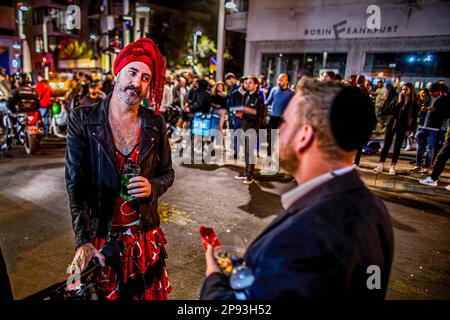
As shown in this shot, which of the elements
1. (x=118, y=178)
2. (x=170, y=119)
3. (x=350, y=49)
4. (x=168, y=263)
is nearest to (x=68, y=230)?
(x=168, y=263)

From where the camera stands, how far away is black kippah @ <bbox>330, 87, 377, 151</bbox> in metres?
1.20

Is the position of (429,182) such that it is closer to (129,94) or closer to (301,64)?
(129,94)

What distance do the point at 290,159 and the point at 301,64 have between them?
56.6ft

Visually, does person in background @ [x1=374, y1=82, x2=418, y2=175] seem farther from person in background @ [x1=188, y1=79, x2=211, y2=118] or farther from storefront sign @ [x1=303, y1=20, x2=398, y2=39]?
storefront sign @ [x1=303, y1=20, x2=398, y2=39]

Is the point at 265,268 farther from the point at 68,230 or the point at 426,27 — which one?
the point at 426,27

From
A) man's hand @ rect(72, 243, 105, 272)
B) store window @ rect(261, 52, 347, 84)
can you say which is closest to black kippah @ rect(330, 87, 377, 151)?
man's hand @ rect(72, 243, 105, 272)

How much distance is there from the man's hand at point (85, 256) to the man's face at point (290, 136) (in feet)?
4.06

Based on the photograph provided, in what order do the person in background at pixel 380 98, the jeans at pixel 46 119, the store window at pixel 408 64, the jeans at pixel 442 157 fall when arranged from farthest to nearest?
the store window at pixel 408 64 < the person in background at pixel 380 98 < the jeans at pixel 46 119 < the jeans at pixel 442 157

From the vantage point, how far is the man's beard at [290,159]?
1.33m

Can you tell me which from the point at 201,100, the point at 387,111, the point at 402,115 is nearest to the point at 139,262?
the point at 402,115

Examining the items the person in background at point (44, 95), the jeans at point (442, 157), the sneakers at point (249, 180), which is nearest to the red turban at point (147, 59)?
the sneakers at point (249, 180)

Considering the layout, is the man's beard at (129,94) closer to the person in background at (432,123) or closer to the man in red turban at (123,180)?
the man in red turban at (123,180)

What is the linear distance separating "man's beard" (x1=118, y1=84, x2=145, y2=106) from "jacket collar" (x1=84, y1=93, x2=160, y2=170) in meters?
0.12
